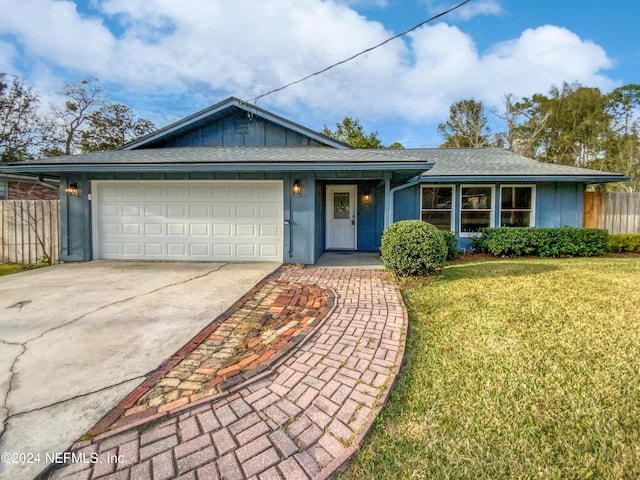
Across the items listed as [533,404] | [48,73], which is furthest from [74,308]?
[48,73]

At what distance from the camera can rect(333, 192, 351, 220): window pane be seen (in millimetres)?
10219

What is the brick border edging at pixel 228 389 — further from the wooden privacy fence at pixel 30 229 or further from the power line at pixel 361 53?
the wooden privacy fence at pixel 30 229

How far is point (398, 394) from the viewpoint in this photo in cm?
219

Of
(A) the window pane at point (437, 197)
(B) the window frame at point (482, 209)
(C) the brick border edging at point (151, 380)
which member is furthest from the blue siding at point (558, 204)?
(C) the brick border edging at point (151, 380)

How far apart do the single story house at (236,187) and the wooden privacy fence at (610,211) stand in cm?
58

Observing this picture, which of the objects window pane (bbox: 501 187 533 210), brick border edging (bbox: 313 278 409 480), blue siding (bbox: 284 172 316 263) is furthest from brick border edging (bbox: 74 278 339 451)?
window pane (bbox: 501 187 533 210)

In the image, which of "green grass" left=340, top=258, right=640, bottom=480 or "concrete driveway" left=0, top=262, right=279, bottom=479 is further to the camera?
"concrete driveway" left=0, top=262, right=279, bottom=479

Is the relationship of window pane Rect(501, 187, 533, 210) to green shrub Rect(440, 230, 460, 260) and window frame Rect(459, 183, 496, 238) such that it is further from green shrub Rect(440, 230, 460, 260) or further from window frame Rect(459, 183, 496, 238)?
green shrub Rect(440, 230, 460, 260)

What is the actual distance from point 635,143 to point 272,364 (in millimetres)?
28977

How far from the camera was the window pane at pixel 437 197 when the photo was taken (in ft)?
31.7

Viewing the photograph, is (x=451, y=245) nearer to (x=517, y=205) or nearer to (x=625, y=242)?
(x=517, y=205)

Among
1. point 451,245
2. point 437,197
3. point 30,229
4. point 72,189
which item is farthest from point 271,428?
point 30,229

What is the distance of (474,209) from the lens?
9.65 meters

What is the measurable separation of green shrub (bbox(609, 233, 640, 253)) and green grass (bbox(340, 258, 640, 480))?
20.0ft
